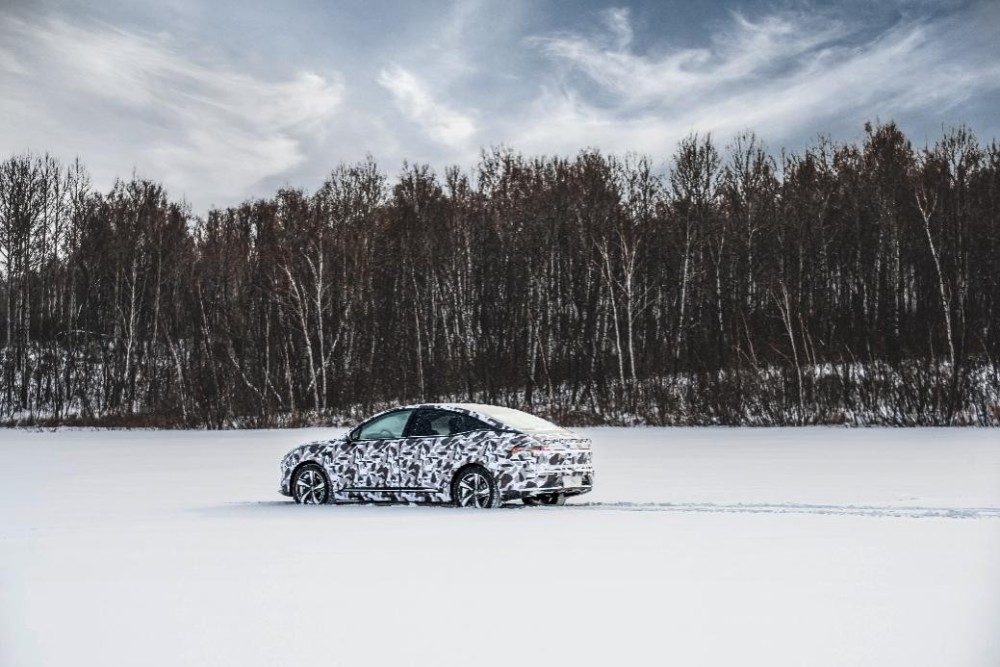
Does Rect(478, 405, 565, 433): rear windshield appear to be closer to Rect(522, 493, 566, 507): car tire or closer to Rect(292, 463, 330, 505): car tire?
A: Rect(522, 493, 566, 507): car tire

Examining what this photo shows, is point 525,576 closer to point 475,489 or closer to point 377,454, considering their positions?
point 475,489

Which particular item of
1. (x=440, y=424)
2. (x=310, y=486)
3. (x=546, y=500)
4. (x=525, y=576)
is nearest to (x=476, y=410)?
(x=440, y=424)

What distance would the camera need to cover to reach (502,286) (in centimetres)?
6134

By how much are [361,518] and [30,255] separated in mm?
61800

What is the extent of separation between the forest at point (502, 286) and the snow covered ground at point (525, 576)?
93.1 feet

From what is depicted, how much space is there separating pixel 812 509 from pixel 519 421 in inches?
165

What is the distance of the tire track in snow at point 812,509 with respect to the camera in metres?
14.4

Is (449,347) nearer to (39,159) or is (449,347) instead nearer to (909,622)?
(39,159)

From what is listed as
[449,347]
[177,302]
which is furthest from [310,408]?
[177,302]

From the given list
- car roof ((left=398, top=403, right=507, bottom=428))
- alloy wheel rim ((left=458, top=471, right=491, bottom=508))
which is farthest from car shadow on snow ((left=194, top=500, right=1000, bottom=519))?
car roof ((left=398, top=403, right=507, bottom=428))

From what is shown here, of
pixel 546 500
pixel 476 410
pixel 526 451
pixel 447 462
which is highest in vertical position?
pixel 476 410

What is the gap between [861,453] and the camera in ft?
86.3

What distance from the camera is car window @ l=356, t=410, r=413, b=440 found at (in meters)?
17.4

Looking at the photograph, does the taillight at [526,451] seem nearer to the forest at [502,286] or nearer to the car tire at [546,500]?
the car tire at [546,500]
